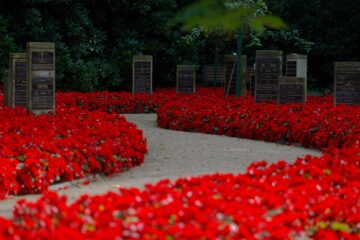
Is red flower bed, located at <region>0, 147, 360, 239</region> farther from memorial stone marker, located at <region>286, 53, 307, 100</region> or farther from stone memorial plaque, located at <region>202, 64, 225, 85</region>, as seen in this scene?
stone memorial plaque, located at <region>202, 64, 225, 85</region>

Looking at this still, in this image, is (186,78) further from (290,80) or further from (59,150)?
(59,150)

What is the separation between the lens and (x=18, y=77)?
17.9m

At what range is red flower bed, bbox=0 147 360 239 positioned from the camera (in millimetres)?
4946

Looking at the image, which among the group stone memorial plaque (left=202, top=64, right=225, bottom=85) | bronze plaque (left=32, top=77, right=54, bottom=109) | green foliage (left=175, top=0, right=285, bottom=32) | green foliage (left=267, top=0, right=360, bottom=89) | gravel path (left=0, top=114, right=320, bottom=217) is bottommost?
gravel path (left=0, top=114, right=320, bottom=217)

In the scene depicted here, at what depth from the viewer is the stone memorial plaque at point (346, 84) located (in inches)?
765

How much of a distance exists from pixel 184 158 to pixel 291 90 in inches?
301

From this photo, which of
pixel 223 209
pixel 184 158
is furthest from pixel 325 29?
pixel 223 209

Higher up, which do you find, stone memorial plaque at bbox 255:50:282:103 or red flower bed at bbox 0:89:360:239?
stone memorial plaque at bbox 255:50:282:103

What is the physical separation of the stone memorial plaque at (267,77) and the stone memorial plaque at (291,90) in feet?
3.91

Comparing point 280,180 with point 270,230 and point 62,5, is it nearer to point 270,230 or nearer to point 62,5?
point 270,230

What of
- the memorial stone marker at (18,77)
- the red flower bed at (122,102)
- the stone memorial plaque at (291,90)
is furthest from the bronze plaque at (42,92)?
the red flower bed at (122,102)

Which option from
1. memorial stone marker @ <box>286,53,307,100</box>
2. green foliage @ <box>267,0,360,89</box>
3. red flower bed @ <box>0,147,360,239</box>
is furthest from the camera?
Result: green foliage @ <box>267,0,360,89</box>

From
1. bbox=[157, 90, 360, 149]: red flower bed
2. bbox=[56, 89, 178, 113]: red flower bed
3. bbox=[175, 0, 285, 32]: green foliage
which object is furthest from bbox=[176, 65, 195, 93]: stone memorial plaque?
bbox=[175, 0, 285, 32]: green foliage

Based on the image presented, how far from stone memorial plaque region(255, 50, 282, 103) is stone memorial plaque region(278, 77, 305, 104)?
1.19m
